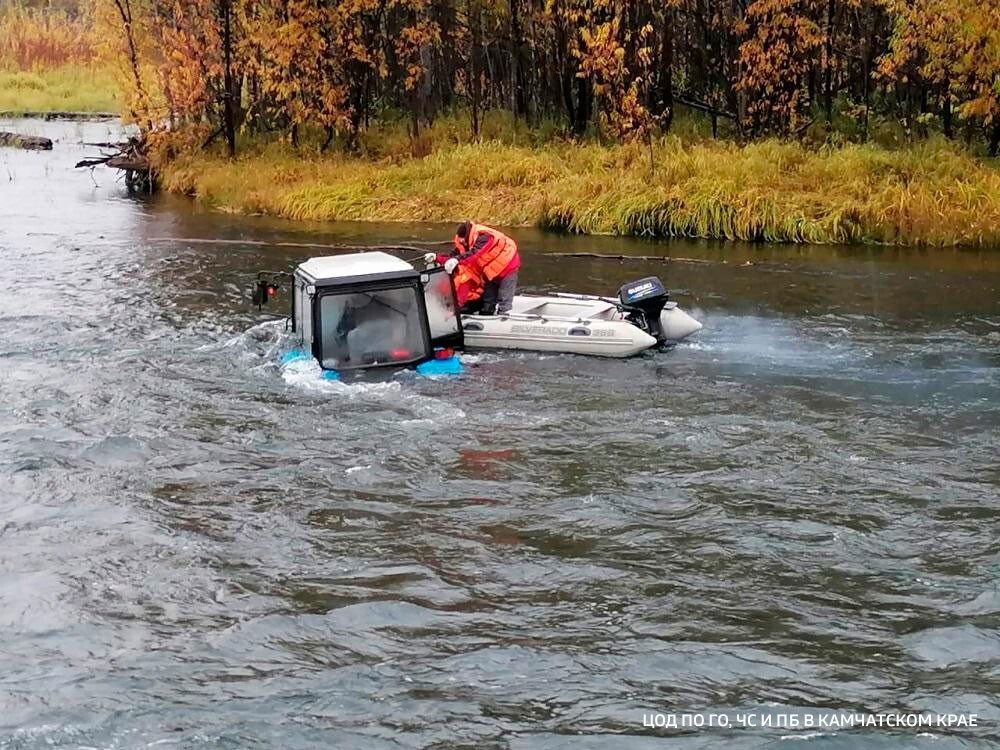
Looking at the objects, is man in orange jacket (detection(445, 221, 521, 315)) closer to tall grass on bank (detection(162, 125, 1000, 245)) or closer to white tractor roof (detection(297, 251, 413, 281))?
white tractor roof (detection(297, 251, 413, 281))

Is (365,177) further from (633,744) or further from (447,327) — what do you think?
(633,744)

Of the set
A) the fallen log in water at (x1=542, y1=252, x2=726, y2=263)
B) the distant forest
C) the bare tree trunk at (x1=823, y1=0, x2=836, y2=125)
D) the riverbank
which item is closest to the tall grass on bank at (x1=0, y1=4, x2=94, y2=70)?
the distant forest

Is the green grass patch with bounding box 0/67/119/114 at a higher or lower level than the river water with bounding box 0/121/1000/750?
higher

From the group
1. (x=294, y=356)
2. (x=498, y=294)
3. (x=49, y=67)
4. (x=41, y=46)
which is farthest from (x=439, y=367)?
(x=41, y=46)

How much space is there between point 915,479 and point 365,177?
695 inches

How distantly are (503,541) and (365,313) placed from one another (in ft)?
13.8

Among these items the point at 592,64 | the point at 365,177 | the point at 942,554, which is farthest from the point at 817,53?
the point at 942,554

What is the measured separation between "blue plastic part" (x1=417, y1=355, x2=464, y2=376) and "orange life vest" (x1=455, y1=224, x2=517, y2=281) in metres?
1.39

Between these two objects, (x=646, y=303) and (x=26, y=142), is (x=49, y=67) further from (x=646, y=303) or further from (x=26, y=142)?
(x=646, y=303)

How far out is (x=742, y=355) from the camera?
12250 mm

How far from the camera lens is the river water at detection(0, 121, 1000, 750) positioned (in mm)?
Result: 5652

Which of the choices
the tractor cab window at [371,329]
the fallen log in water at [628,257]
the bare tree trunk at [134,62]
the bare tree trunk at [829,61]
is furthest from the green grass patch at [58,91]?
the tractor cab window at [371,329]

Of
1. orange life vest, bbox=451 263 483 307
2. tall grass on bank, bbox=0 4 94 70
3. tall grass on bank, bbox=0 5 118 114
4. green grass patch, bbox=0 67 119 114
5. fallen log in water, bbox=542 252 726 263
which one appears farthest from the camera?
tall grass on bank, bbox=0 4 94 70

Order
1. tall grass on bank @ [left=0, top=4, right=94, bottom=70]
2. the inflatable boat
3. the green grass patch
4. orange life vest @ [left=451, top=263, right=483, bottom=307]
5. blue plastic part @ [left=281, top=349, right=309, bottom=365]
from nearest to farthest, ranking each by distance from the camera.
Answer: the inflatable boat
blue plastic part @ [left=281, top=349, right=309, bottom=365]
orange life vest @ [left=451, top=263, right=483, bottom=307]
the green grass patch
tall grass on bank @ [left=0, top=4, right=94, bottom=70]
